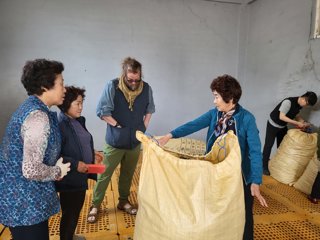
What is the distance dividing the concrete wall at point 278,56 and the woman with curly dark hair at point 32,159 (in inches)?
123

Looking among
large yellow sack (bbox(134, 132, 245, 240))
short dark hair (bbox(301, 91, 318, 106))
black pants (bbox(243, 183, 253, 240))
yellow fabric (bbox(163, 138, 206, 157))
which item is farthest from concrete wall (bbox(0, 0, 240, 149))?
large yellow sack (bbox(134, 132, 245, 240))

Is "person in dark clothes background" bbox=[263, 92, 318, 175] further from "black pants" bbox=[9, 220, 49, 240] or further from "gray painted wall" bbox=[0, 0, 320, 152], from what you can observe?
"black pants" bbox=[9, 220, 49, 240]

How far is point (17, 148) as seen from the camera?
102 centimetres

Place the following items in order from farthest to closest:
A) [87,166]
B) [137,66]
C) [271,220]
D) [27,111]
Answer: [271,220] < [137,66] < [87,166] < [27,111]

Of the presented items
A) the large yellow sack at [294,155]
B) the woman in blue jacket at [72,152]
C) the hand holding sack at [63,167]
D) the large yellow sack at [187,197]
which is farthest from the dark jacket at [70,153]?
the large yellow sack at [294,155]

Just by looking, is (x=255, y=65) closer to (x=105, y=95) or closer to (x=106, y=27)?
(x=106, y=27)

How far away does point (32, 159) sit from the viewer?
3.24ft

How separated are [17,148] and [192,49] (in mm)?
3775

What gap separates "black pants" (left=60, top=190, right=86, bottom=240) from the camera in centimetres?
150

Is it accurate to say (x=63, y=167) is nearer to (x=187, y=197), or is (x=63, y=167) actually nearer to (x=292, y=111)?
(x=187, y=197)

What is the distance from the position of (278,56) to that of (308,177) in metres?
1.85

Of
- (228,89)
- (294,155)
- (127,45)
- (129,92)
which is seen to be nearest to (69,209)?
(129,92)

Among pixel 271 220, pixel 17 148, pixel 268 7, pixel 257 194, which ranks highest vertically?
pixel 268 7

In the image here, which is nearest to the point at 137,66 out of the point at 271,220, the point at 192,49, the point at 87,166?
the point at 87,166
